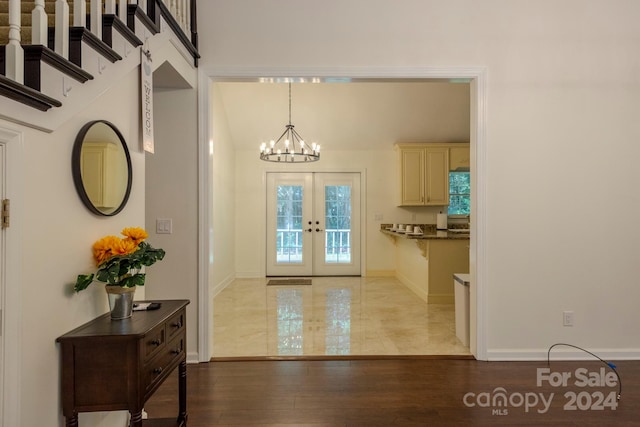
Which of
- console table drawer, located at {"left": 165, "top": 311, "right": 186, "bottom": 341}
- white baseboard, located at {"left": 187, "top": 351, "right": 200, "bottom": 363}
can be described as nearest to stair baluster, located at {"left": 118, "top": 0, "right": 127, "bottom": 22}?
console table drawer, located at {"left": 165, "top": 311, "right": 186, "bottom": 341}

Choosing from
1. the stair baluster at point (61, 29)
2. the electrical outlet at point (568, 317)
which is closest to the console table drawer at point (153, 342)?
the stair baluster at point (61, 29)

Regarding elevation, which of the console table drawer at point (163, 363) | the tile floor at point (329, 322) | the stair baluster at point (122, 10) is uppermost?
the stair baluster at point (122, 10)

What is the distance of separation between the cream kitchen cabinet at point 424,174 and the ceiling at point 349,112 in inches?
8.4

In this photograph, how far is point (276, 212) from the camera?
24.0 feet

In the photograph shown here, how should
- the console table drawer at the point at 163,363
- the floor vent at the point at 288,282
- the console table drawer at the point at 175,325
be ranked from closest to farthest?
the console table drawer at the point at 163,363 < the console table drawer at the point at 175,325 < the floor vent at the point at 288,282

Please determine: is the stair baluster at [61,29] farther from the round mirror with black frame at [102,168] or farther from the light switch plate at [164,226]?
the light switch plate at [164,226]

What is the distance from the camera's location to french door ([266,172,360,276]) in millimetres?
7348

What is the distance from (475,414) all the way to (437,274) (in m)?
2.84

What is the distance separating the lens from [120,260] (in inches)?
64.4

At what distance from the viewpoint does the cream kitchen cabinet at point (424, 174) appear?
22.7ft

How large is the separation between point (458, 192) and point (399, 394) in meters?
5.38

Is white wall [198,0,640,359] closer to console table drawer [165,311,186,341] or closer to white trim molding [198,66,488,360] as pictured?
white trim molding [198,66,488,360]

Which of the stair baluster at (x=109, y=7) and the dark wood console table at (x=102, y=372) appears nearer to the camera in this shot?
the dark wood console table at (x=102, y=372)

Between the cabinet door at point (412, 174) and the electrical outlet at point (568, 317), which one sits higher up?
the cabinet door at point (412, 174)
